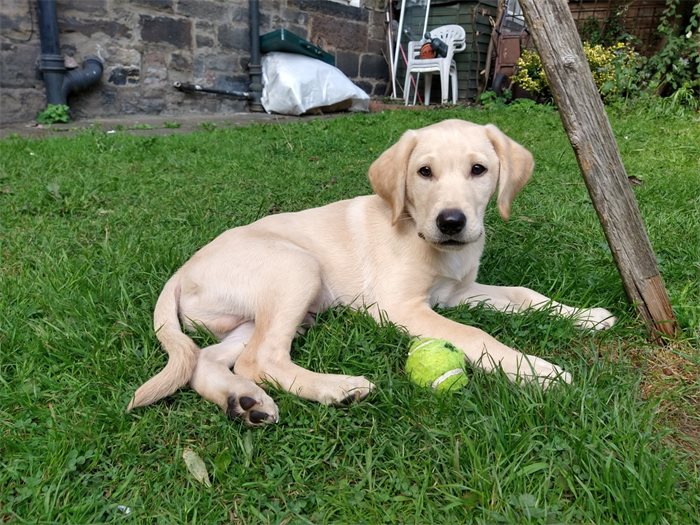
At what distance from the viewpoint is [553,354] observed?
2.35 metres

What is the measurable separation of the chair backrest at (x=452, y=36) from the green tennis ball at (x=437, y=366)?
10747mm

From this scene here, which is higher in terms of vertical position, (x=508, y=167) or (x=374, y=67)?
(x=508, y=167)

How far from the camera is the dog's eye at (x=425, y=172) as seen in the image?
2.60 m

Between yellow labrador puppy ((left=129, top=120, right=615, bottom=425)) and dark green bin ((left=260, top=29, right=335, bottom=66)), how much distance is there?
24.6 ft

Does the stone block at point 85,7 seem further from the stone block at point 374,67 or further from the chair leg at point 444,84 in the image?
the chair leg at point 444,84

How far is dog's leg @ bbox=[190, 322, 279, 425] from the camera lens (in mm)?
1957

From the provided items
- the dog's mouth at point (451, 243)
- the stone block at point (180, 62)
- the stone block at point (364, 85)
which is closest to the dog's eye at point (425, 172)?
the dog's mouth at point (451, 243)

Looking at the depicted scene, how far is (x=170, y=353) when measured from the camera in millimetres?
2174

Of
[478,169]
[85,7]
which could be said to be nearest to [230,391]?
[478,169]

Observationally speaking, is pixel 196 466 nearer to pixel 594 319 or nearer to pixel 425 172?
pixel 425 172

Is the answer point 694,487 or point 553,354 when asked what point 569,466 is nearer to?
point 694,487

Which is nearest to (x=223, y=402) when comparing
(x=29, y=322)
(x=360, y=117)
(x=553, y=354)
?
(x=29, y=322)

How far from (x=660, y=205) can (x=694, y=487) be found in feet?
10.5

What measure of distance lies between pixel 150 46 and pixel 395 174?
24.5 feet
